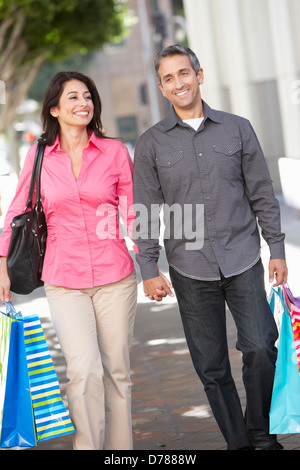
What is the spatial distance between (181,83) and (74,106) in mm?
551

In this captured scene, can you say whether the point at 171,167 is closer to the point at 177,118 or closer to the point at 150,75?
the point at 177,118

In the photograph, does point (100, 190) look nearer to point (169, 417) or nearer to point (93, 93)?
point (93, 93)

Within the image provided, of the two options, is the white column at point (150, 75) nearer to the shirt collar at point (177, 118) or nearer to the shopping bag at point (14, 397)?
the shirt collar at point (177, 118)

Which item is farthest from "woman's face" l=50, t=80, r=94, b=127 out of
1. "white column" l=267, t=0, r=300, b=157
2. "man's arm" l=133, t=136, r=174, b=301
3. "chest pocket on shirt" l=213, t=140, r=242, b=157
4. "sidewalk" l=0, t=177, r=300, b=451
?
"white column" l=267, t=0, r=300, b=157

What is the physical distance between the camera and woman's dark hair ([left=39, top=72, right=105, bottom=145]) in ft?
13.7

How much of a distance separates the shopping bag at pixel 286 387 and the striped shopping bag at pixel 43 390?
95 centimetres

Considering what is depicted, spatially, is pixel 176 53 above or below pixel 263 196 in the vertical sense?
above

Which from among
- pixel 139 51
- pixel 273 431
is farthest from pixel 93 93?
pixel 139 51

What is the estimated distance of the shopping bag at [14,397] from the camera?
3875 mm

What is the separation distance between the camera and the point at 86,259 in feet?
13.3

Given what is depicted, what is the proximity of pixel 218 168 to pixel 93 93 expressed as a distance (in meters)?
0.80

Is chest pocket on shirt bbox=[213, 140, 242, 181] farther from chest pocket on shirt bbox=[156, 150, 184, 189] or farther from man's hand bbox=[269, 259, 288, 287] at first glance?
man's hand bbox=[269, 259, 288, 287]

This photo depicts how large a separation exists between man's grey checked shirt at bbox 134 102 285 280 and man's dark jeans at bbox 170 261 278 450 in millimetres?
91

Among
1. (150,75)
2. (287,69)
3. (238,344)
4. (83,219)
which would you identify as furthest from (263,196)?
(150,75)
